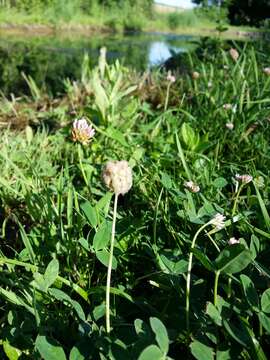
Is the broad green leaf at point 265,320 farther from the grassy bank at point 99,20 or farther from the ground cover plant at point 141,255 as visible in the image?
the grassy bank at point 99,20

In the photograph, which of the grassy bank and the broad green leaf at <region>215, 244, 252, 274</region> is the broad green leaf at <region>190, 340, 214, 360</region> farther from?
the grassy bank

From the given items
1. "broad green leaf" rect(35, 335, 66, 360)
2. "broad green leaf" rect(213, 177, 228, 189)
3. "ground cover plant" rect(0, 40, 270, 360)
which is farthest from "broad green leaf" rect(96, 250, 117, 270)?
"broad green leaf" rect(213, 177, 228, 189)

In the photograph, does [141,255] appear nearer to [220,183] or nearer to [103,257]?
[103,257]

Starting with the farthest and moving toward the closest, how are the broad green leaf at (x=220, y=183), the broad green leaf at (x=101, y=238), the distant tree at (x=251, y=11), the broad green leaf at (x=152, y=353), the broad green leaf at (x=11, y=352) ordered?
the distant tree at (x=251, y=11) < the broad green leaf at (x=220, y=183) < the broad green leaf at (x=101, y=238) < the broad green leaf at (x=11, y=352) < the broad green leaf at (x=152, y=353)

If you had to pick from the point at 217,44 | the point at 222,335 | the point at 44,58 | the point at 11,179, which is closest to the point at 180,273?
the point at 222,335

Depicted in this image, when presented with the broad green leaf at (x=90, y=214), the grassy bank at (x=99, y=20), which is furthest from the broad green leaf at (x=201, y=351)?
the grassy bank at (x=99, y=20)

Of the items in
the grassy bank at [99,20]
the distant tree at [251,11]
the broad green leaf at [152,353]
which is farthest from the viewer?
the grassy bank at [99,20]

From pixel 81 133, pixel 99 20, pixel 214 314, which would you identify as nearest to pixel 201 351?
pixel 214 314
